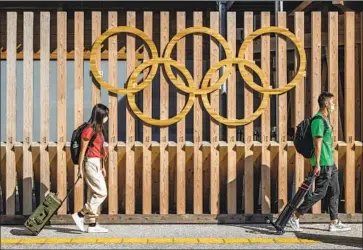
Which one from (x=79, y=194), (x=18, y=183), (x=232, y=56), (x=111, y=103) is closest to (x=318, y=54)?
(x=232, y=56)

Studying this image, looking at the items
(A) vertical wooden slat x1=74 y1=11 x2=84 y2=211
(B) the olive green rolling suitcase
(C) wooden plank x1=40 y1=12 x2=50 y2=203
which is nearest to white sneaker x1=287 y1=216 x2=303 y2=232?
(A) vertical wooden slat x1=74 y1=11 x2=84 y2=211

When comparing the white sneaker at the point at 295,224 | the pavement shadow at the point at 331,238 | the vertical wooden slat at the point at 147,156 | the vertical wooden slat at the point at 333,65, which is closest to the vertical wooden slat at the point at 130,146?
the vertical wooden slat at the point at 147,156

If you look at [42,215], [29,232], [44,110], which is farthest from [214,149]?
[29,232]

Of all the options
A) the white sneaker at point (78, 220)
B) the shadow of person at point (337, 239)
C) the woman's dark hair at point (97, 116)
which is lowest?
the shadow of person at point (337, 239)

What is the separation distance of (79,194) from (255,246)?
2.70m

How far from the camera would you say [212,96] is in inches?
390

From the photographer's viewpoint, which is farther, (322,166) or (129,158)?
(129,158)

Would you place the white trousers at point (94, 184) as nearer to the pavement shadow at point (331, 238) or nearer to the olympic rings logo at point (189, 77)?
the olympic rings logo at point (189, 77)

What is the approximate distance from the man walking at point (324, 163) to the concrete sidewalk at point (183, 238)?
0.33 metres

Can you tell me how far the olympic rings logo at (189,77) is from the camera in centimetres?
981

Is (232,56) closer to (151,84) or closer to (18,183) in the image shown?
(151,84)

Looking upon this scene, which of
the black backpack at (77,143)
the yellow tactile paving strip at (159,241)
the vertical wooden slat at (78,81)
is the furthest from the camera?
the vertical wooden slat at (78,81)

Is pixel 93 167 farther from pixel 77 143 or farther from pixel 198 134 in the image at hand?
pixel 198 134

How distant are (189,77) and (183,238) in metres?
2.28
